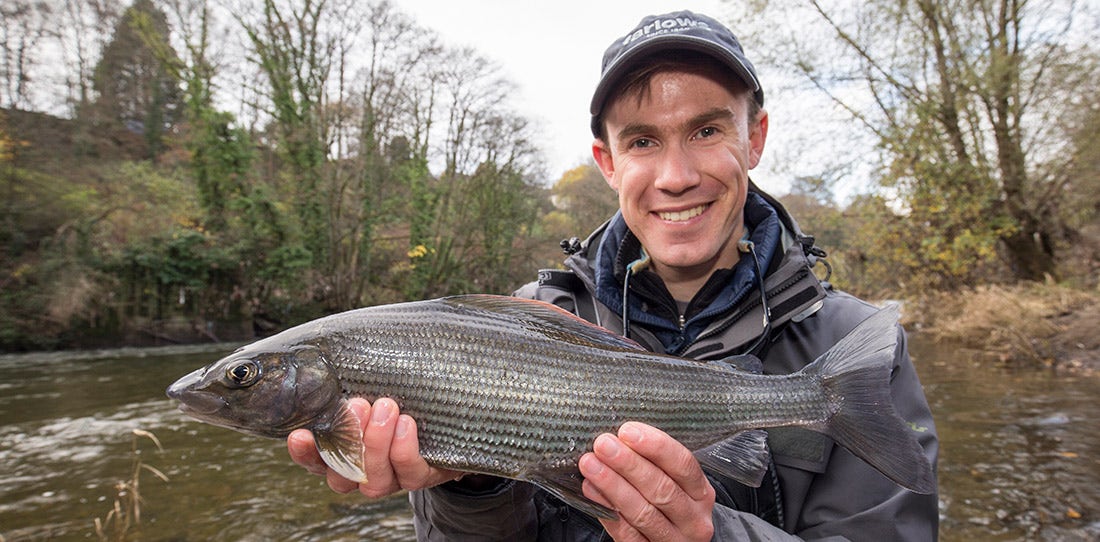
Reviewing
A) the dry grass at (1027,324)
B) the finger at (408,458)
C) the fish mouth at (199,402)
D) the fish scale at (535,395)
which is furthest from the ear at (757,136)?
the dry grass at (1027,324)

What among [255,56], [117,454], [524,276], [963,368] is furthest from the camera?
[524,276]

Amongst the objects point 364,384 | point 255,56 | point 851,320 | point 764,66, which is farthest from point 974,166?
point 255,56

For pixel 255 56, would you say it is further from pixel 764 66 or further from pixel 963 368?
pixel 963 368

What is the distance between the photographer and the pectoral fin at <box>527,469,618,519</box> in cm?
183

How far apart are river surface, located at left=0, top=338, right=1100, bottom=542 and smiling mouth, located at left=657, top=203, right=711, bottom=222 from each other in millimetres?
4298

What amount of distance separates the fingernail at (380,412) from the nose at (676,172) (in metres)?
1.38

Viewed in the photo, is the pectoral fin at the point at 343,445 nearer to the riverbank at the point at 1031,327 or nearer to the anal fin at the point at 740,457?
the anal fin at the point at 740,457

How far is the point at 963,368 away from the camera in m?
11.5

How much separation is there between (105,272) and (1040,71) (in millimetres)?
25983

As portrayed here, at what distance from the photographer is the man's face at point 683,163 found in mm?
2391

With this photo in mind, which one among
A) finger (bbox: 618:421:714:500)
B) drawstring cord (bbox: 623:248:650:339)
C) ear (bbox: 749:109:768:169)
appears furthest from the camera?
ear (bbox: 749:109:768:169)

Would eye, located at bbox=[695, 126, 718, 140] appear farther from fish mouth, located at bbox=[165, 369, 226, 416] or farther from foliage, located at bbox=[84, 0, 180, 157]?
foliage, located at bbox=[84, 0, 180, 157]

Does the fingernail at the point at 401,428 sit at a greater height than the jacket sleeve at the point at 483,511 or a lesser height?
greater

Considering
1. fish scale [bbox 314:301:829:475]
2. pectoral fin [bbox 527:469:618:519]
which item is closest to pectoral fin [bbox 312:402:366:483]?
fish scale [bbox 314:301:829:475]
